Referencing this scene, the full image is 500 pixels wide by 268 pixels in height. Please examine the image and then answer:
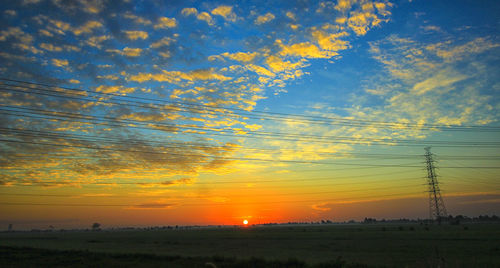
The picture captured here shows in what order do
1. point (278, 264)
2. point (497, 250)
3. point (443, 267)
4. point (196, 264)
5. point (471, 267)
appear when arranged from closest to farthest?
point (443, 267)
point (471, 267)
point (278, 264)
point (196, 264)
point (497, 250)

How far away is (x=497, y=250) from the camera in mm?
36781

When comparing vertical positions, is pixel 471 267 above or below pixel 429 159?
below

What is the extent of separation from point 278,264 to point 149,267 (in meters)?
12.7

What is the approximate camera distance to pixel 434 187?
313ft

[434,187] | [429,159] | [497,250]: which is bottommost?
[497,250]

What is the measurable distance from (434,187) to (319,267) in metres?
88.2

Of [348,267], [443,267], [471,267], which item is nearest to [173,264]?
[348,267]

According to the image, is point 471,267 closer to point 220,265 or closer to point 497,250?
point 497,250

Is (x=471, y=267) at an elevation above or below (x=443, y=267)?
below

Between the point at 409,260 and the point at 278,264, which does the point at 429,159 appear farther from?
the point at 278,264

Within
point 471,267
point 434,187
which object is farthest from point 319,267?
point 434,187

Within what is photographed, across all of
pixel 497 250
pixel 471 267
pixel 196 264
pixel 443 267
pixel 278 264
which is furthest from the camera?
pixel 497 250

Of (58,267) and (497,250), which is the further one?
(497,250)

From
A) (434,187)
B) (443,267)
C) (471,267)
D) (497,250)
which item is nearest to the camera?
(443,267)
